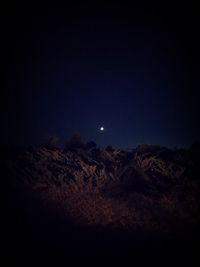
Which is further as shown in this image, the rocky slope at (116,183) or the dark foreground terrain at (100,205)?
the rocky slope at (116,183)

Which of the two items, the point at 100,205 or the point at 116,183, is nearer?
the point at 100,205

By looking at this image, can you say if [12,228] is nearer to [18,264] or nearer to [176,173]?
[18,264]

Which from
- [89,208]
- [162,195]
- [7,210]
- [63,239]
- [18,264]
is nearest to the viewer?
[18,264]

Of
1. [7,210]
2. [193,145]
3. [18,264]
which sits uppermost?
[193,145]

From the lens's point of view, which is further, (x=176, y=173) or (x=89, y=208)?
(x=176, y=173)

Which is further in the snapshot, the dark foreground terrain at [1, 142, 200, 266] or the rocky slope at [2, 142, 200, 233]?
the rocky slope at [2, 142, 200, 233]

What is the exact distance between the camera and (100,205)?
13523 mm

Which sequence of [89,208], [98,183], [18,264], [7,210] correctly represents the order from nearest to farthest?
[18,264], [7,210], [89,208], [98,183]

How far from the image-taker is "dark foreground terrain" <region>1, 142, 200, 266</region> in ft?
27.1

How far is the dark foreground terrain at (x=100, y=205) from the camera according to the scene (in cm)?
827

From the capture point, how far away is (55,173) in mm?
17422

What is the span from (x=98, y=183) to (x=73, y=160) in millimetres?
3576

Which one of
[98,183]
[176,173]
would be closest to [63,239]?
[98,183]

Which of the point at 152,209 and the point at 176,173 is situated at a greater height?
the point at 176,173
